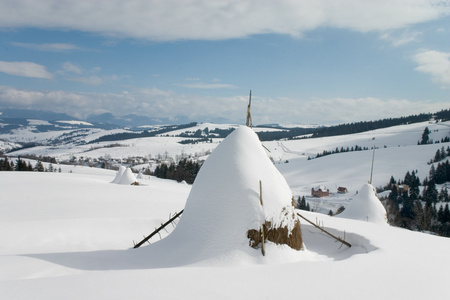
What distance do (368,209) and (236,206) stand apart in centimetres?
1467

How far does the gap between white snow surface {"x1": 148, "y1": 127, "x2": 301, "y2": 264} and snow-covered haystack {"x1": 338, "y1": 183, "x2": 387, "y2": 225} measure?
13.0 m

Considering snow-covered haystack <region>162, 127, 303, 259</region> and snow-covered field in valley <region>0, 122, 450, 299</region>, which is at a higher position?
snow-covered haystack <region>162, 127, 303, 259</region>

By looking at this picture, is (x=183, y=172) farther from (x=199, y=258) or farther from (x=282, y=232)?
(x=199, y=258)

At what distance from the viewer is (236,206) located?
638 cm

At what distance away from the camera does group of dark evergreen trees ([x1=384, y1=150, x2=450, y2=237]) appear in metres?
50.1

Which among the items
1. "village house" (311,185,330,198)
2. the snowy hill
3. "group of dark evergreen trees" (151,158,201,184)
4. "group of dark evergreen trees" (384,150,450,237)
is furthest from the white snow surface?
"village house" (311,185,330,198)

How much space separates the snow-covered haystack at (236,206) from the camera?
6.14 metres

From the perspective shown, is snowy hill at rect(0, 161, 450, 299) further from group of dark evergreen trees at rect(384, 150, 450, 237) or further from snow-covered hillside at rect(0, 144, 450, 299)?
group of dark evergreen trees at rect(384, 150, 450, 237)

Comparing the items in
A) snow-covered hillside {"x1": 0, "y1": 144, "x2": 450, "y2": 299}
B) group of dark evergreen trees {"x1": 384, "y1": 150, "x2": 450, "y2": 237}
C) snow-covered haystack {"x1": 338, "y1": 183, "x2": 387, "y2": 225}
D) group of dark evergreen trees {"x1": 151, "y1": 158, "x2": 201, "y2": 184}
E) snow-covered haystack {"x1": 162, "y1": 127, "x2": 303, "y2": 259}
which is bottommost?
group of dark evergreen trees {"x1": 384, "y1": 150, "x2": 450, "y2": 237}

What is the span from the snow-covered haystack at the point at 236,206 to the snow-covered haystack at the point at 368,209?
12768mm

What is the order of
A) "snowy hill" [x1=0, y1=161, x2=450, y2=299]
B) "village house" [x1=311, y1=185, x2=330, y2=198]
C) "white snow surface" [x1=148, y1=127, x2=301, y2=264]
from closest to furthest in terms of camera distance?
"snowy hill" [x1=0, y1=161, x2=450, y2=299], "white snow surface" [x1=148, y1=127, x2=301, y2=264], "village house" [x1=311, y1=185, x2=330, y2=198]

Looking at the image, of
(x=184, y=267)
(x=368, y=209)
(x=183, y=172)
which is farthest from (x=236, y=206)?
(x=183, y=172)

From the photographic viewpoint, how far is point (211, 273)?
15.7 feet

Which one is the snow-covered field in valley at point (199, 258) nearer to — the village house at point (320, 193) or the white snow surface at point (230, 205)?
the white snow surface at point (230, 205)
